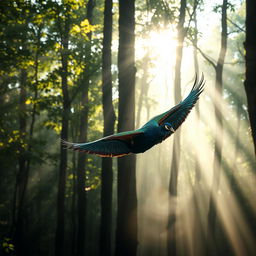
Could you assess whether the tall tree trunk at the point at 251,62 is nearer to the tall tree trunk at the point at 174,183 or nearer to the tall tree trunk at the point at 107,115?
the tall tree trunk at the point at 107,115

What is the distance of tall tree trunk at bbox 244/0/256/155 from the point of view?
523 cm

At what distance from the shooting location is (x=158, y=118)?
2.09 m

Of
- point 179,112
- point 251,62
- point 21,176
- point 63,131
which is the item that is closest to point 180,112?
point 179,112

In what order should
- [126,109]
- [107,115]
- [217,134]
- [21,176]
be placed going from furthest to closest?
[21,176] < [217,134] < [107,115] < [126,109]

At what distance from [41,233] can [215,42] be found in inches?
1237

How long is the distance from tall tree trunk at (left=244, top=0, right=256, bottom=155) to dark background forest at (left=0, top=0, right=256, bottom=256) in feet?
0.06

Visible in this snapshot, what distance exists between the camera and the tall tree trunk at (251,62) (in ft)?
17.2

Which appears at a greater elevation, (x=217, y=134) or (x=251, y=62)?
(x=217, y=134)

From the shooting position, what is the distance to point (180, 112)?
2402 millimetres

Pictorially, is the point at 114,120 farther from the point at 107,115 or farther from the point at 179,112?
the point at 179,112

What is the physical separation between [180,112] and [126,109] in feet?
13.0

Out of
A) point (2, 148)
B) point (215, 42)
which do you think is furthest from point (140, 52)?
point (215, 42)

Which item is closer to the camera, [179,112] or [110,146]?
[110,146]

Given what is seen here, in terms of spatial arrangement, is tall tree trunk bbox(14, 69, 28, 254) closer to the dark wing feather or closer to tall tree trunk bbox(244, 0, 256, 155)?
tall tree trunk bbox(244, 0, 256, 155)
